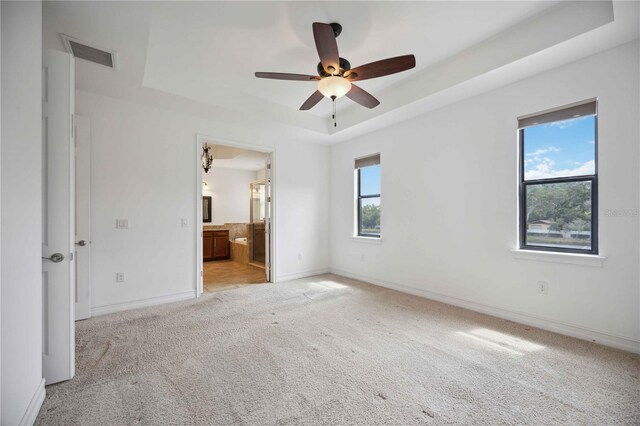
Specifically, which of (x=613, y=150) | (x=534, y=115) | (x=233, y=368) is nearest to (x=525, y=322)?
(x=613, y=150)

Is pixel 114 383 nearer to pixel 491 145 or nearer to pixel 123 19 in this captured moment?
pixel 123 19

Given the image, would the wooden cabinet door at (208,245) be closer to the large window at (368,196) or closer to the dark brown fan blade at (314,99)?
the large window at (368,196)

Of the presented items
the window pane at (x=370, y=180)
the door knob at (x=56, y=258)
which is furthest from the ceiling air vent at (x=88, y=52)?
the window pane at (x=370, y=180)

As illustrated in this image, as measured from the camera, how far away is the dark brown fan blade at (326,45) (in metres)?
1.92

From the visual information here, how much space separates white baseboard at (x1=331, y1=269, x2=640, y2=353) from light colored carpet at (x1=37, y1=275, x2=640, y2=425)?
0.10 metres

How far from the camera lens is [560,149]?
2811 millimetres

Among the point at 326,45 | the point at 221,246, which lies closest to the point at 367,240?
the point at 326,45

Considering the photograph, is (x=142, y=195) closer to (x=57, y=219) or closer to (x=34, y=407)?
(x=57, y=219)

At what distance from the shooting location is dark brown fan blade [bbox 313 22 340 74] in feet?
6.28

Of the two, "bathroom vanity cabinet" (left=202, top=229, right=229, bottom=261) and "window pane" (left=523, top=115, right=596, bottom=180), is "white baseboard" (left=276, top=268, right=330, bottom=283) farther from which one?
"window pane" (left=523, top=115, right=596, bottom=180)

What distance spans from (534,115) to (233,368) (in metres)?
3.72

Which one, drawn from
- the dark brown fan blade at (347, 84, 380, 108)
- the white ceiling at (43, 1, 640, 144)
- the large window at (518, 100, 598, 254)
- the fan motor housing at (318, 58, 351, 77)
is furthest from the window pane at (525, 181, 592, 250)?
the fan motor housing at (318, 58, 351, 77)

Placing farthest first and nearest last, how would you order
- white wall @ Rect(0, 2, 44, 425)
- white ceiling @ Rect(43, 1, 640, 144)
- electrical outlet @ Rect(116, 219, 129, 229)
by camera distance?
1. electrical outlet @ Rect(116, 219, 129, 229)
2. white ceiling @ Rect(43, 1, 640, 144)
3. white wall @ Rect(0, 2, 44, 425)

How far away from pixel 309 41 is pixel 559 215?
9.99ft
